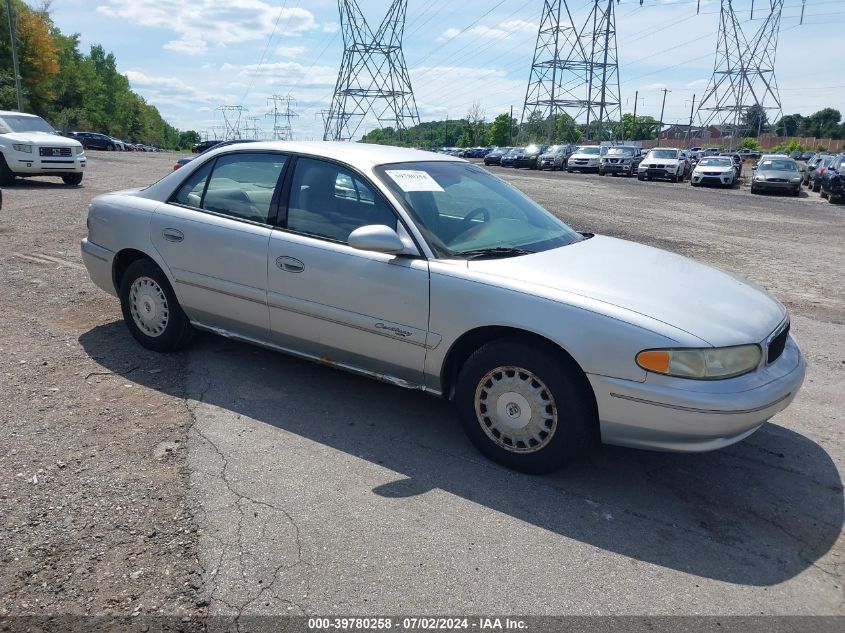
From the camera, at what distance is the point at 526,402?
3.53 meters

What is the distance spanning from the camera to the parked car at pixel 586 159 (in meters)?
38.6

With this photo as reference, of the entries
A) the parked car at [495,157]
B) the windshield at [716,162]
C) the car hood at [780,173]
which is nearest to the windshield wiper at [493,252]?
the car hood at [780,173]

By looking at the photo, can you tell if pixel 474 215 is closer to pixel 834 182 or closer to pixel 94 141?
pixel 834 182

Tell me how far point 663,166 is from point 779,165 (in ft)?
19.9

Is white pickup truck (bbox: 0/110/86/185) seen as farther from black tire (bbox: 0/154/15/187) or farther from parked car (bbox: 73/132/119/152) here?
parked car (bbox: 73/132/119/152)

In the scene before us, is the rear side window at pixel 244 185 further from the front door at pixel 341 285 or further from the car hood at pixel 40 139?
the car hood at pixel 40 139

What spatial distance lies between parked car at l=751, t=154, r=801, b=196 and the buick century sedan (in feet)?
81.4

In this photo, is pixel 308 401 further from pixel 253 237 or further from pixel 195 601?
pixel 195 601

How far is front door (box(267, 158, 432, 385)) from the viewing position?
3.85 m

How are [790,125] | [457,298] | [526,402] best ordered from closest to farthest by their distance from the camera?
[526,402] < [457,298] < [790,125]

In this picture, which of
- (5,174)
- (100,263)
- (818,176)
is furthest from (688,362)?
(818,176)

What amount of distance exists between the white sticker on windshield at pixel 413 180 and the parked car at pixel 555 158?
39038mm

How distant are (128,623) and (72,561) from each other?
486mm

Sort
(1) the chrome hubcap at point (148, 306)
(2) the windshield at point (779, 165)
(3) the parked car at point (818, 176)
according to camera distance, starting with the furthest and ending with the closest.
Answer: (3) the parked car at point (818, 176)
(2) the windshield at point (779, 165)
(1) the chrome hubcap at point (148, 306)
